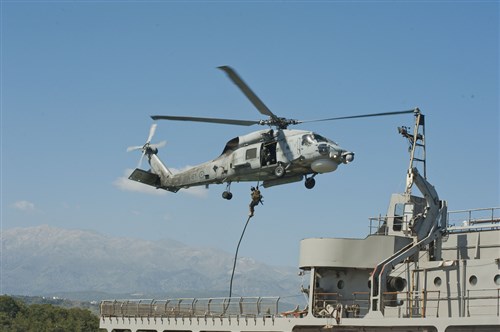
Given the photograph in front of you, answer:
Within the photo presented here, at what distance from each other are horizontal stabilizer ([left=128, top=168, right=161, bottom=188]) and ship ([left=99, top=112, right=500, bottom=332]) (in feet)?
68.4

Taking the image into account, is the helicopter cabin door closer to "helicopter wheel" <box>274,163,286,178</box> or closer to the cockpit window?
"helicopter wheel" <box>274,163,286,178</box>

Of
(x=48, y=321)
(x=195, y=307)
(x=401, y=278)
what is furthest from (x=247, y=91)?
(x=48, y=321)

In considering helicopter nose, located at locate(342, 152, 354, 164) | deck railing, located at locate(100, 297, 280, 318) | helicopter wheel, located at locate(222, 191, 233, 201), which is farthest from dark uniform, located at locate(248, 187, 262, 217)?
helicopter wheel, located at locate(222, 191, 233, 201)

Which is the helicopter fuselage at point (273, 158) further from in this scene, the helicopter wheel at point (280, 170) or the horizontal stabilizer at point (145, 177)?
the horizontal stabilizer at point (145, 177)

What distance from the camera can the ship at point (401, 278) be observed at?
822 inches

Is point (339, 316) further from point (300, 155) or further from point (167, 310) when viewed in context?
point (300, 155)

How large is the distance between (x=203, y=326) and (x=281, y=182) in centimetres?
1184

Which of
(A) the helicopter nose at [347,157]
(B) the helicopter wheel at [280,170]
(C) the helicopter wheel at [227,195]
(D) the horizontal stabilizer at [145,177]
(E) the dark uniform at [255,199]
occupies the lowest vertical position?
(E) the dark uniform at [255,199]

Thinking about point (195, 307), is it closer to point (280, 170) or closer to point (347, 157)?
point (280, 170)

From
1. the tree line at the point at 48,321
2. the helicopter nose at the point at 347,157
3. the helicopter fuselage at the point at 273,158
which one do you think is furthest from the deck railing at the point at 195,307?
the tree line at the point at 48,321

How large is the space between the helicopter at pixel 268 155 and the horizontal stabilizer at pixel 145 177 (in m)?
5.27

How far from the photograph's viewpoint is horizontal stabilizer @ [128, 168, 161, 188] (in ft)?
153

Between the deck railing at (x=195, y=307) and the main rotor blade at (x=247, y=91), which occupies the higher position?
the main rotor blade at (x=247, y=91)

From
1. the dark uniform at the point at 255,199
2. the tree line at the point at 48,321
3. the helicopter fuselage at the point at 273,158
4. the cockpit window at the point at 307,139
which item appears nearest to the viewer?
the dark uniform at the point at 255,199
